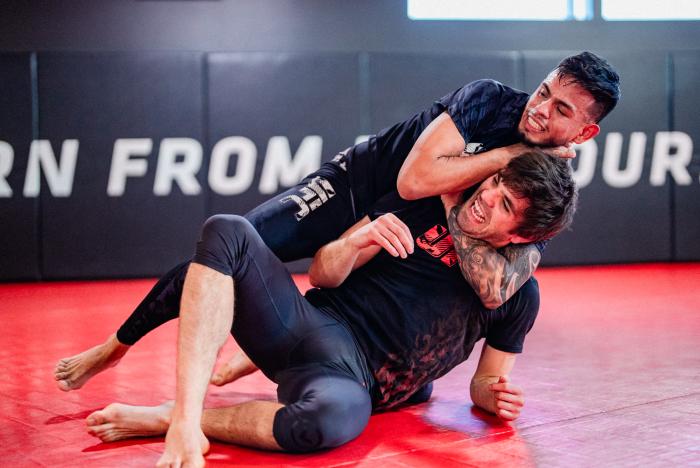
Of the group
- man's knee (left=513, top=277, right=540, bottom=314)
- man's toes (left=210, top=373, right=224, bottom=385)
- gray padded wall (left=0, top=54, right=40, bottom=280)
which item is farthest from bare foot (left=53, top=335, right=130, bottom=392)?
gray padded wall (left=0, top=54, right=40, bottom=280)

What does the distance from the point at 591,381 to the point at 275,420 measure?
122 cm

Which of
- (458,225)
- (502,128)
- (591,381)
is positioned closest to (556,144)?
(502,128)

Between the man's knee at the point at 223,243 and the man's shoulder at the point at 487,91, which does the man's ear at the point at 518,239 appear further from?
the man's knee at the point at 223,243

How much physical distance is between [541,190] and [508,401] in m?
0.53

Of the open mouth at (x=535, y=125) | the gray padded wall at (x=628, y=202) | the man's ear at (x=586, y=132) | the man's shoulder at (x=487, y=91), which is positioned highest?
the man's shoulder at (x=487, y=91)

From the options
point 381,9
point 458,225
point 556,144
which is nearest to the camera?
point 458,225

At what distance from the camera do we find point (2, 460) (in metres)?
1.88

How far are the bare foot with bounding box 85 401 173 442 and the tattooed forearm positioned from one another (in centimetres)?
81

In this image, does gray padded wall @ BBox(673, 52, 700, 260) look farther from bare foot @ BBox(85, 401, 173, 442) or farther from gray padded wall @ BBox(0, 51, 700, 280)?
bare foot @ BBox(85, 401, 173, 442)

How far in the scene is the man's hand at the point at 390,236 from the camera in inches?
76.5

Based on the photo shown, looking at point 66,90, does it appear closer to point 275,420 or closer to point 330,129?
point 330,129

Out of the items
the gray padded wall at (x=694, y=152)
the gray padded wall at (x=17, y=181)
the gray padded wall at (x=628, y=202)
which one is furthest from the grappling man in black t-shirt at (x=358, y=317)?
the gray padded wall at (x=694, y=152)

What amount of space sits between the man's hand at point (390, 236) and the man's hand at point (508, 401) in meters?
0.46

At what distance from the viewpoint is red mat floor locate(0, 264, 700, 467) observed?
189 centimetres
